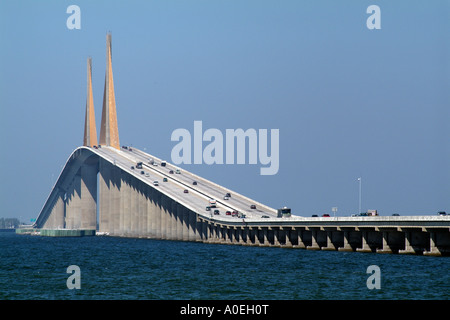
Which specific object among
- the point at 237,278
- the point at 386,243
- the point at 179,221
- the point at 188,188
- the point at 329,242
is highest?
the point at 188,188

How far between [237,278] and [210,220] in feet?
222

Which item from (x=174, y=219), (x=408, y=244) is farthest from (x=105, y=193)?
(x=408, y=244)

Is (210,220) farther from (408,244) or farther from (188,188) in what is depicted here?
(408,244)

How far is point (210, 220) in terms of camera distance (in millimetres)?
123125

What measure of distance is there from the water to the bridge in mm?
2938

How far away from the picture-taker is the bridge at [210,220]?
7338cm

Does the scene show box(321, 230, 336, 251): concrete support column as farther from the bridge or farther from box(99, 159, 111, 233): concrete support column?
box(99, 159, 111, 233): concrete support column

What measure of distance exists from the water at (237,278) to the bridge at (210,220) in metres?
2.94

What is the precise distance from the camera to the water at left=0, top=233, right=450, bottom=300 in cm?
4603

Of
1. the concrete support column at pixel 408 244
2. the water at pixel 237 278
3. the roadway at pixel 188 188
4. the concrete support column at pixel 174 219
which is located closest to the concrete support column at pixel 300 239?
the water at pixel 237 278

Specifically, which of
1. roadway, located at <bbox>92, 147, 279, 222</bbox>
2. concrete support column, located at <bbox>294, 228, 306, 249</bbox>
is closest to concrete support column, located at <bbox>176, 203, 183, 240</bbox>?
roadway, located at <bbox>92, 147, 279, 222</bbox>

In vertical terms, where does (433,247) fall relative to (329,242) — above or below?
above
